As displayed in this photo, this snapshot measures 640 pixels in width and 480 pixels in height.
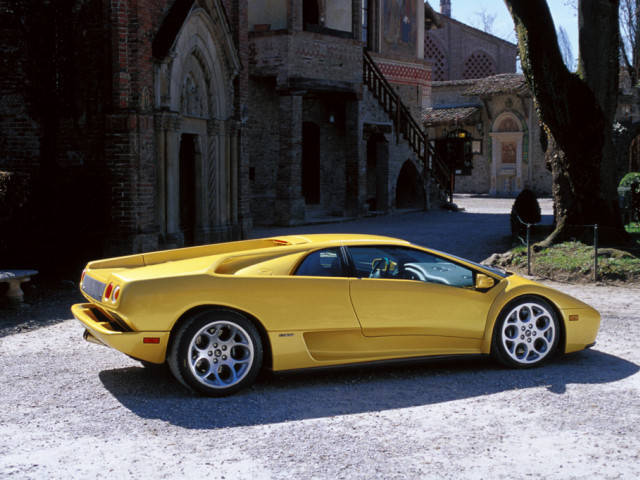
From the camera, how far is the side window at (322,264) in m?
6.86

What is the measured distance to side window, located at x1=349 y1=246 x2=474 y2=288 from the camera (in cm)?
712

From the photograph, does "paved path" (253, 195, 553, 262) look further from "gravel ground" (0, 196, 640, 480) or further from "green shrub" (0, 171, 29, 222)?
"gravel ground" (0, 196, 640, 480)

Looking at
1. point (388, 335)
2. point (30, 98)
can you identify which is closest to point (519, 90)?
point (30, 98)

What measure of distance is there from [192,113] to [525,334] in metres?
10.5

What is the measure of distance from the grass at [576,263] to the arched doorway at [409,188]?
14.4m

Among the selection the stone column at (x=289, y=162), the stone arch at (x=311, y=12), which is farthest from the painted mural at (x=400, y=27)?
the stone column at (x=289, y=162)

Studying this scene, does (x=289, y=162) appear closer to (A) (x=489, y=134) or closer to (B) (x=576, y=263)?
(B) (x=576, y=263)

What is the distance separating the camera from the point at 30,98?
14.3 meters

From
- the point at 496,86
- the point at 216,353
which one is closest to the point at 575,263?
the point at 216,353

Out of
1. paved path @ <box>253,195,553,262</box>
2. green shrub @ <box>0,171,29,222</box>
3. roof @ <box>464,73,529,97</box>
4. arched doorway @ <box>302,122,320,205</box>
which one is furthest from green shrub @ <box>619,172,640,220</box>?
roof @ <box>464,73,529,97</box>

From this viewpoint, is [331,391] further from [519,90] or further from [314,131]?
[519,90]

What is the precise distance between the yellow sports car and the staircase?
20.0 meters

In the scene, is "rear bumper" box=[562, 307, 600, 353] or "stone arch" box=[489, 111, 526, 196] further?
"stone arch" box=[489, 111, 526, 196]

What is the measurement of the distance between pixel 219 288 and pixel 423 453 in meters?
2.08
